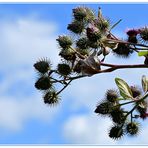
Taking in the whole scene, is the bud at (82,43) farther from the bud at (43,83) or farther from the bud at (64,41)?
the bud at (43,83)

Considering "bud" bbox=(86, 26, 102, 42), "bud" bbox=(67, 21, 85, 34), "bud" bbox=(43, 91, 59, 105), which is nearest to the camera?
"bud" bbox=(86, 26, 102, 42)

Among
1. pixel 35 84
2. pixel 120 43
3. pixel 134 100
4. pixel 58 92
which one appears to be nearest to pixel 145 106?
pixel 134 100

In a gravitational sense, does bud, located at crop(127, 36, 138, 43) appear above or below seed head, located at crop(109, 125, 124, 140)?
above

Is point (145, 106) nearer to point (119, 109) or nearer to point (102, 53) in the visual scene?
point (119, 109)

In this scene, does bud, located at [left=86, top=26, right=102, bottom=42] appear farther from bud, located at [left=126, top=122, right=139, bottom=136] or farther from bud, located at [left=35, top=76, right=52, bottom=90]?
bud, located at [left=126, top=122, right=139, bottom=136]

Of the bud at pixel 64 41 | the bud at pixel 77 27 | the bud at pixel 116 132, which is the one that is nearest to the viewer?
the bud at pixel 116 132

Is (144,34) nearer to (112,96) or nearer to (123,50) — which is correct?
(123,50)
